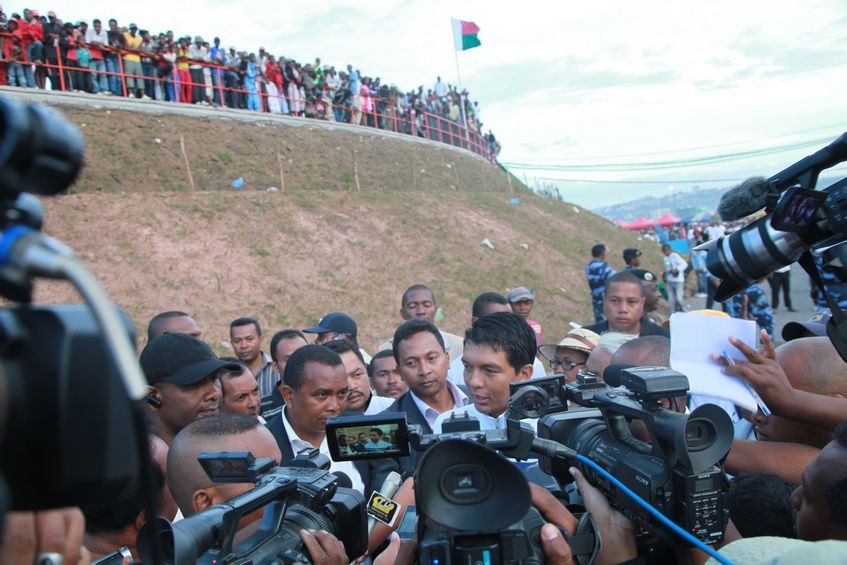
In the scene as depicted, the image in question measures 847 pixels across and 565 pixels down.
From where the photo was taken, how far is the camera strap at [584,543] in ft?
6.50

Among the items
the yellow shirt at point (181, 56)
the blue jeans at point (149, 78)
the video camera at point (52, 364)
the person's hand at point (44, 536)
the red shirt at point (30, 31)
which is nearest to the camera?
the video camera at point (52, 364)

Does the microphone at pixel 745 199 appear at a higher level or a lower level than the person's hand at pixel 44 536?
higher

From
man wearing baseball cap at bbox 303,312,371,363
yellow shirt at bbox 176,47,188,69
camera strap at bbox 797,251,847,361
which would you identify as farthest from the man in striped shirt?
yellow shirt at bbox 176,47,188,69

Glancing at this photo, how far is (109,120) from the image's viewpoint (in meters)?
18.9

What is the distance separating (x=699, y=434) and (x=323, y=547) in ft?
3.70

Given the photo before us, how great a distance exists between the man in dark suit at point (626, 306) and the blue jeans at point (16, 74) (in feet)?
54.0

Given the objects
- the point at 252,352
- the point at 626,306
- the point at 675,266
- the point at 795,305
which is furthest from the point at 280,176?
the point at 626,306

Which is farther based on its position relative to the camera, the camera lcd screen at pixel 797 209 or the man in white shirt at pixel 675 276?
the man in white shirt at pixel 675 276

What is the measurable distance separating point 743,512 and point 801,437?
0.42 meters

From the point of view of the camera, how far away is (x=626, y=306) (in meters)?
6.09

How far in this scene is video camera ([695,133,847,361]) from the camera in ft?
6.13

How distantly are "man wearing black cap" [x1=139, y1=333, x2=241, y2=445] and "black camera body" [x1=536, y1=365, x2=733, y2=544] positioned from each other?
89.1 inches

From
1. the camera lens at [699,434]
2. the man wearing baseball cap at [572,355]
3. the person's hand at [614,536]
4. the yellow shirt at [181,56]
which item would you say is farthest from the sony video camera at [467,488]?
the yellow shirt at [181,56]

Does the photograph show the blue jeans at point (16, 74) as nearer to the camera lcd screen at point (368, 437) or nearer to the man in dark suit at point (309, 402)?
the man in dark suit at point (309, 402)
